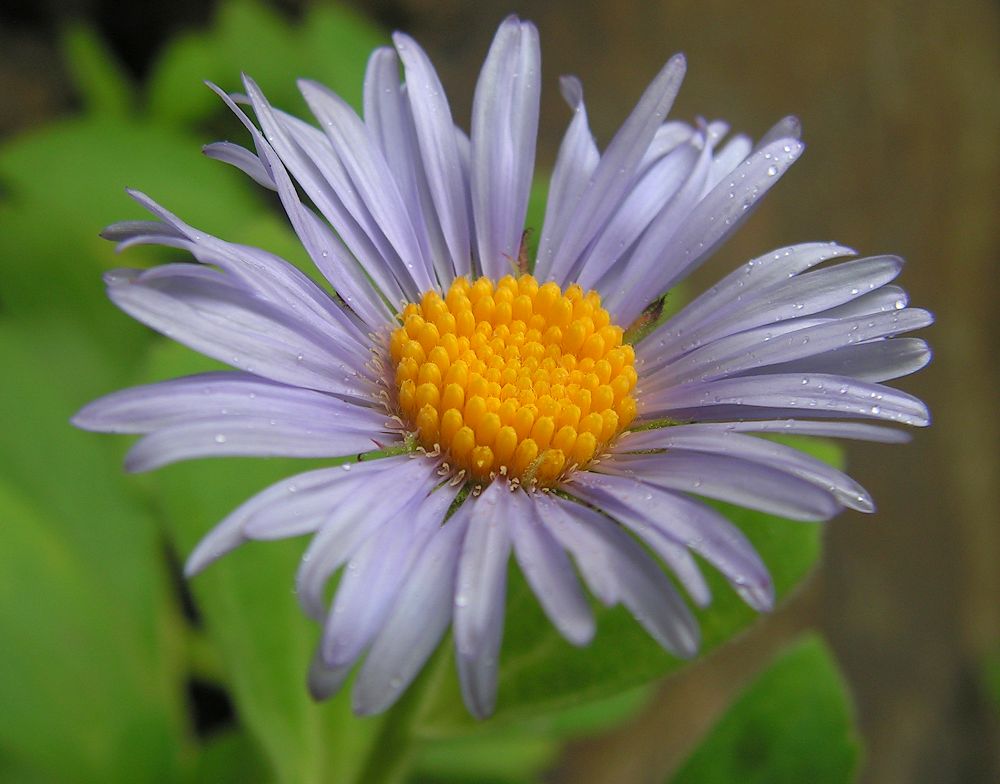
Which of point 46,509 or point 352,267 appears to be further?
point 46,509

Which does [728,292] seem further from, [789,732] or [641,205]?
[789,732]

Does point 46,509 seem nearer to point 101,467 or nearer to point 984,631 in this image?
point 101,467

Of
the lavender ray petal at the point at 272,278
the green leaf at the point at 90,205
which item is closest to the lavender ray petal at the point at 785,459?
the lavender ray petal at the point at 272,278

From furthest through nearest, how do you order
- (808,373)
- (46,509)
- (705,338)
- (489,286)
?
(46,509)
(489,286)
(705,338)
(808,373)

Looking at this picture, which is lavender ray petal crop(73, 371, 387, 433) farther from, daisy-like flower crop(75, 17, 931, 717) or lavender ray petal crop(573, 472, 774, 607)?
lavender ray petal crop(573, 472, 774, 607)

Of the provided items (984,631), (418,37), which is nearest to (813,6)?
(418,37)

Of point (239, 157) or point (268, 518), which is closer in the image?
point (268, 518)

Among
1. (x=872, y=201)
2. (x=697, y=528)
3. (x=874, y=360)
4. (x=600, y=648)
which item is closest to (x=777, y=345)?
(x=874, y=360)
